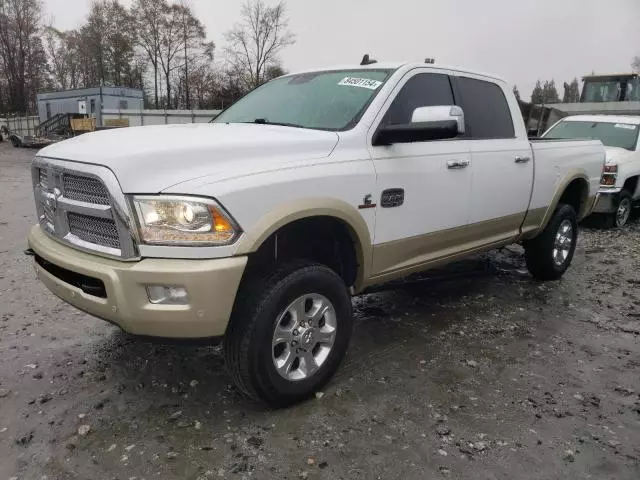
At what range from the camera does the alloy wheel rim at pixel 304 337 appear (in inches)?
115

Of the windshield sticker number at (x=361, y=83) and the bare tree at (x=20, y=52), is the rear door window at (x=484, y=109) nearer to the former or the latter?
the windshield sticker number at (x=361, y=83)

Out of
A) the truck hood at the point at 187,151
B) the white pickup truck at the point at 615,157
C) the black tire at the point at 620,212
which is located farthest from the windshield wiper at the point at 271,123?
the black tire at the point at 620,212

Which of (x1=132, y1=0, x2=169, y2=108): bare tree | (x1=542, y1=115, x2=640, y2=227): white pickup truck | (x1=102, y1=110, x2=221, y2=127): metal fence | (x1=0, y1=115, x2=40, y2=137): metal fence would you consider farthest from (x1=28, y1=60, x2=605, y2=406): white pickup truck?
(x1=132, y1=0, x2=169, y2=108): bare tree

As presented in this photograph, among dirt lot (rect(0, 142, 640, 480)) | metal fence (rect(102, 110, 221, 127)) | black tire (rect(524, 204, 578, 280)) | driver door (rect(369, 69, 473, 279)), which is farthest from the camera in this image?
metal fence (rect(102, 110, 221, 127))

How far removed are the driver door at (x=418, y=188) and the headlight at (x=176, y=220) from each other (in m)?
1.17

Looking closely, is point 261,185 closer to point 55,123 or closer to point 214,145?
point 214,145

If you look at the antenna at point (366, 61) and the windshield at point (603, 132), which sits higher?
the antenna at point (366, 61)

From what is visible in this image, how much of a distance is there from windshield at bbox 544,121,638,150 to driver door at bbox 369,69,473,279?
256 inches

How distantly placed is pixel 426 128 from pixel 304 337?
55.5 inches

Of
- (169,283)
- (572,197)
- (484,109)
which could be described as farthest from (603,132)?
(169,283)

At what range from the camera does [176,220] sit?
99.1 inches

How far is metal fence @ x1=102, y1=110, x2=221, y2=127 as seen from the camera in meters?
30.5

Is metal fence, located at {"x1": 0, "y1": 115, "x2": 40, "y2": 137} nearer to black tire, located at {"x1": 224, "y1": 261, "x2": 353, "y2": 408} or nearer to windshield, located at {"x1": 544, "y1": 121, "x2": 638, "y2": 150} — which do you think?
windshield, located at {"x1": 544, "y1": 121, "x2": 638, "y2": 150}

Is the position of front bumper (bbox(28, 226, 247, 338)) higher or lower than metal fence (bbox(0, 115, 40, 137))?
lower
